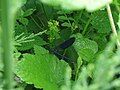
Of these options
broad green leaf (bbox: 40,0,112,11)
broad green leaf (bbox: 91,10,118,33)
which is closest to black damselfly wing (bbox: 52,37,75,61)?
broad green leaf (bbox: 91,10,118,33)

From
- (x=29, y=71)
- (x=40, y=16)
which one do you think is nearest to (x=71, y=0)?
(x=29, y=71)

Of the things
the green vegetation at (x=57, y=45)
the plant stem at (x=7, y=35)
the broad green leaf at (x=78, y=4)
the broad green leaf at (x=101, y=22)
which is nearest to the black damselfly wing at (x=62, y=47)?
the green vegetation at (x=57, y=45)

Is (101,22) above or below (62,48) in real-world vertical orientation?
above

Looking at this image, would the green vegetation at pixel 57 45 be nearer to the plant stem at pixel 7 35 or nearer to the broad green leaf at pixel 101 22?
the broad green leaf at pixel 101 22

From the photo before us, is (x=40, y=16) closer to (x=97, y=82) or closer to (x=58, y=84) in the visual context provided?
(x=58, y=84)

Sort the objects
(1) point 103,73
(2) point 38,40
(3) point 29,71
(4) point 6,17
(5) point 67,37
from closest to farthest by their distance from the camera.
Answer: (4) point 6,17 < (1) point 103,73 < (3) point 29,71 < (2) point 38,40 < (5) point 67,37

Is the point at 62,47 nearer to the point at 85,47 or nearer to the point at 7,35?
the point at 85,47

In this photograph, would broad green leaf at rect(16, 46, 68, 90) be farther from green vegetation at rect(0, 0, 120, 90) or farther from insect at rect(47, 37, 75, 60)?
insect at rect(47, 37, 75, 60)

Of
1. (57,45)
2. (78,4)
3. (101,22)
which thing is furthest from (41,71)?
(78,4)
